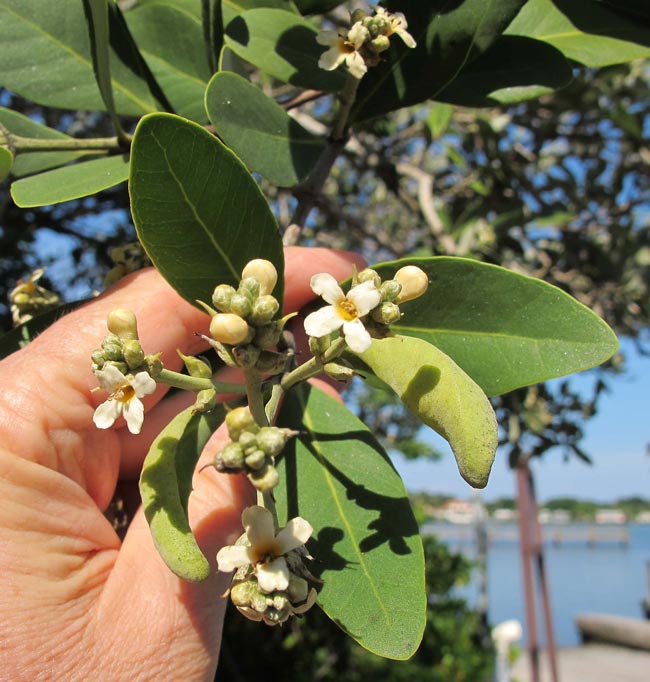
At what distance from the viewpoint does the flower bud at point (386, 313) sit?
96 cm

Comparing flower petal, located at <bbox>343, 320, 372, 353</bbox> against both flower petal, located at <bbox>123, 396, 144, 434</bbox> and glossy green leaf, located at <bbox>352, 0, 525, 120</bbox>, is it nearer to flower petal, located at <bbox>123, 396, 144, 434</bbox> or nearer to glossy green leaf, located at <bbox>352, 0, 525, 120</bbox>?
flower petal, located at <bbox>123, 396, 144, 434</bbox>

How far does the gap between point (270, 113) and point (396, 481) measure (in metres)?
0.76

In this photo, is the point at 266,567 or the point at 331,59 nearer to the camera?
the point at 266,567

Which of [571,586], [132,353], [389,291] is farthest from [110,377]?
[571,586]

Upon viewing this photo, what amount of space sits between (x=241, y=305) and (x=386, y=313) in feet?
0.66

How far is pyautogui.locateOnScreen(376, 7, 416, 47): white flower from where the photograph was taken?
1.26 meters

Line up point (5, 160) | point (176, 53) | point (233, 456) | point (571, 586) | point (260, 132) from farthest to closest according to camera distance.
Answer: point (571, 586) < point (176, 53) < point (260, 132) < point (5, 160) < point (233, 456)

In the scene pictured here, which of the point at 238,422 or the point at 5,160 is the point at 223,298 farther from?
the point at 5,160

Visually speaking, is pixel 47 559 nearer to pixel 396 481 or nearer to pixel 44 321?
pixel 44 321

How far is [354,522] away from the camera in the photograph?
3.94ft

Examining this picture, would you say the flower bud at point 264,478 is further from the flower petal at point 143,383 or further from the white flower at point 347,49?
the white flower at point 347,49

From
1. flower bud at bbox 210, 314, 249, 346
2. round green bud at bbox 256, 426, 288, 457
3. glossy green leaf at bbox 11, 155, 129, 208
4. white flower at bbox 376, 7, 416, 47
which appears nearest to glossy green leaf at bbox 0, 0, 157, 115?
glossy green leaf at bbox 11, 155, 129, 208

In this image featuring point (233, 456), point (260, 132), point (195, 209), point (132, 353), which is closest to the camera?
point (233, 456)

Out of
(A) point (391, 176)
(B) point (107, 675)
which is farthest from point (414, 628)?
(A) point (391, 176)
